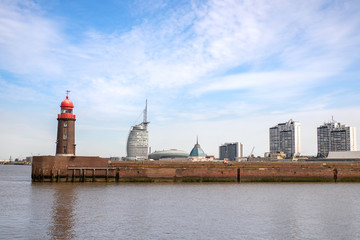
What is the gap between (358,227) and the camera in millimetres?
28250

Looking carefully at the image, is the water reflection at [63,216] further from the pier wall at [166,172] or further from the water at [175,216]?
the pier wall at [166,172]

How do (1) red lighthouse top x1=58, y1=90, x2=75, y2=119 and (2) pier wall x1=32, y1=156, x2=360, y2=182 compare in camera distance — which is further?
(1) red lighthouse top x1=58, y1=90, x2=75, y2=119

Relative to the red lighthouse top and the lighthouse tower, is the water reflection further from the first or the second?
the red lighthouse top

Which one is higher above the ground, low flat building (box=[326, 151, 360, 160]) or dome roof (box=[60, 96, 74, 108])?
dome roof (box=[60, 96, 74, 108])

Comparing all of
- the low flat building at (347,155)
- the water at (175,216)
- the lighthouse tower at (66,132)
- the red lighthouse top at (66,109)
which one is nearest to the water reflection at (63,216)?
the water at (175,216)

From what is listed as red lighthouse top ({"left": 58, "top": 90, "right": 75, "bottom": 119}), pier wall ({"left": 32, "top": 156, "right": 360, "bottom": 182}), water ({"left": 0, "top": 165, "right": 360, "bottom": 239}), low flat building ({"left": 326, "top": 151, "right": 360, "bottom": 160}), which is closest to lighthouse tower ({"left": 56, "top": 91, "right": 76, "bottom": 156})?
red lighthouse top ({"left": 58, "top": 90, "right": 75, "bottom": 119})

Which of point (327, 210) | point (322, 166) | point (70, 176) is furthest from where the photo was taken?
point (322, 166)

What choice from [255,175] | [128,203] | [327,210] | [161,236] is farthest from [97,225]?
[255,175]

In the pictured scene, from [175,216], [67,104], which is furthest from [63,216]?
[67,104]

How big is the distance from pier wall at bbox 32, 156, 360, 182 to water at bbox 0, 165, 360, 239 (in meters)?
14.7

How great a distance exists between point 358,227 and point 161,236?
15.6 metres

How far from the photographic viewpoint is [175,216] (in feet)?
104

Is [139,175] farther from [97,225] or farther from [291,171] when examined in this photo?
[97,225]

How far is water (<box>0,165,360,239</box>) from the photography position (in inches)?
1006
